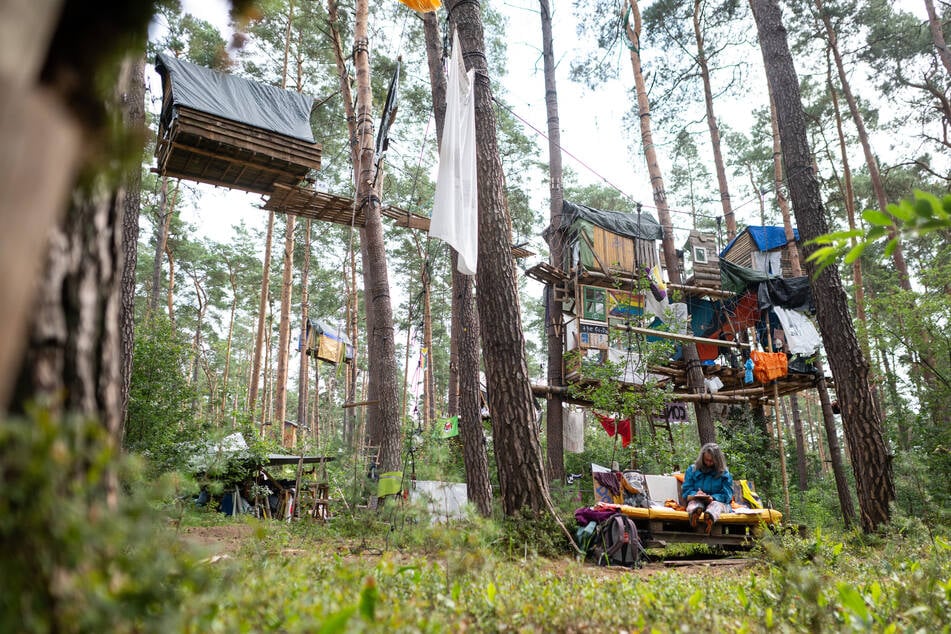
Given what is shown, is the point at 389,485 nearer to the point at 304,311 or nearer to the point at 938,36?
the point at 304,311

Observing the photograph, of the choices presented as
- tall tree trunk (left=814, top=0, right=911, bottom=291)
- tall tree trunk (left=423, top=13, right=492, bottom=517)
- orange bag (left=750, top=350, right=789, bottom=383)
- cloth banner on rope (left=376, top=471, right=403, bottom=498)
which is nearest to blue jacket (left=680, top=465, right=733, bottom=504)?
tall tree trunk (left=423, top=13, right=492, bottom=517)

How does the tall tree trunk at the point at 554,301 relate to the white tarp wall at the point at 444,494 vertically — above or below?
above

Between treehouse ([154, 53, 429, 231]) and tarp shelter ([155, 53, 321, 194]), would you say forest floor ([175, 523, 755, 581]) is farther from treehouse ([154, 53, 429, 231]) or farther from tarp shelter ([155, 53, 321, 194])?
tarp shelter ([155, 53, 321, 194])

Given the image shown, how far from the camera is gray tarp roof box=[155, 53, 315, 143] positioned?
24.5 ft

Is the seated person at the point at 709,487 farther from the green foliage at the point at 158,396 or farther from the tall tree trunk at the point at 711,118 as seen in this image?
the tall tree trunk at the point at 711,118

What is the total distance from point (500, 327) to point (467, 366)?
2513 mm

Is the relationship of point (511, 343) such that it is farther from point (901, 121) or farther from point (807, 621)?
point (901, 121)

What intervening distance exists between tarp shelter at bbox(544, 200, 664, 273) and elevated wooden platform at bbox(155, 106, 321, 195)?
7749mm

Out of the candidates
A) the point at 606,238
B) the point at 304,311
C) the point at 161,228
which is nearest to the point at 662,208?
the point at 606,238

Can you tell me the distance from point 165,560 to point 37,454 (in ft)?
1.35

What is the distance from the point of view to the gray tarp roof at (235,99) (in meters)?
7.46

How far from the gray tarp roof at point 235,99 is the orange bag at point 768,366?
9.88 meters

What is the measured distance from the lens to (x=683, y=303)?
15.0 m

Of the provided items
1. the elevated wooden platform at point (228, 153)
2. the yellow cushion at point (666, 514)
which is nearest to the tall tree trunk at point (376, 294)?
the elevated wooden platform at point (228, 153)
